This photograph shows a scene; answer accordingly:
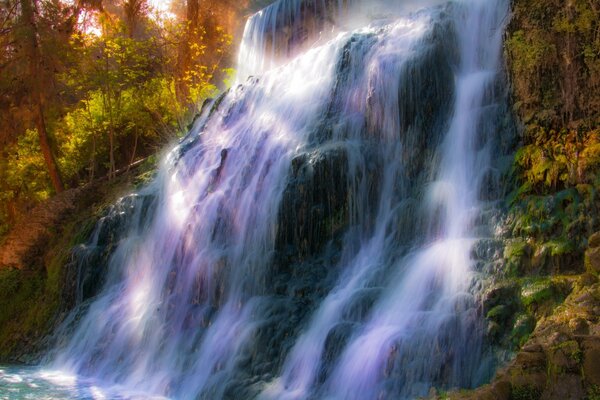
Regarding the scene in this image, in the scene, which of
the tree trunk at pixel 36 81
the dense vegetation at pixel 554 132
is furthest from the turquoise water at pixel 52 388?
the tree trunk at pixel 36 81

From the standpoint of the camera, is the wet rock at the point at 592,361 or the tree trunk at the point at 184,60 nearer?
the wet rock at the point at 592,361

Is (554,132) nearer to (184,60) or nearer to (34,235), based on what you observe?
(34,235)

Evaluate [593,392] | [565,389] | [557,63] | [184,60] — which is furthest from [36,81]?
[593,392]

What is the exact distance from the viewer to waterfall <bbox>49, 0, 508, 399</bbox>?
6.86 meters

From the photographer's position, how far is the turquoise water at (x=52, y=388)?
27.3ft

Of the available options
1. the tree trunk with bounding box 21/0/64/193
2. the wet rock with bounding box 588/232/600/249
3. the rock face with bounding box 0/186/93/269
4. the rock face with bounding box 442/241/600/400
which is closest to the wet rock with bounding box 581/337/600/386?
the rock face with bounding box 442/241/600/400

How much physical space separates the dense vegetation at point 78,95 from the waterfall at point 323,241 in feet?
16.6

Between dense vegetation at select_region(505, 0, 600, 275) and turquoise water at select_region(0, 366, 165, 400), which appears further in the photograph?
turquoise water at select_region(0, 366, 165, 400)

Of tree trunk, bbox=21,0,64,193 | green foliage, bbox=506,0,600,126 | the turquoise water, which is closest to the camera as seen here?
green foliage, bbox=506,0,600,126

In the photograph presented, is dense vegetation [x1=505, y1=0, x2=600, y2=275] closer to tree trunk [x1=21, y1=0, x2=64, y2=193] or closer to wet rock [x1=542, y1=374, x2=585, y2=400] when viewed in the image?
wet rock [x1=542, y1=374, x2=585, y2=400]

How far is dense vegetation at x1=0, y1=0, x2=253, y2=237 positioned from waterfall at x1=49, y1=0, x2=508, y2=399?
16.6ft

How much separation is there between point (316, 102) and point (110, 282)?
5.30 meters

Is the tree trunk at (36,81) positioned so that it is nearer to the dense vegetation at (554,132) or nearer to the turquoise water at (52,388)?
the turquoise water at (52,388)

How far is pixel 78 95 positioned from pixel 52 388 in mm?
14387
